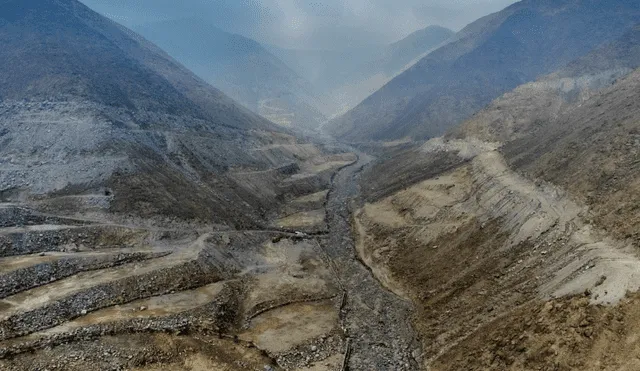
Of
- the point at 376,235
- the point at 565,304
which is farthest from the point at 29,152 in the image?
the point at 565,304

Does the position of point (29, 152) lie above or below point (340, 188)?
above

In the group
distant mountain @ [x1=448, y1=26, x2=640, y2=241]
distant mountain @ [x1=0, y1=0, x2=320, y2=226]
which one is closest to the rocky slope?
distant mountain @ [x1=448, y1=26, x2=640, y2=241]

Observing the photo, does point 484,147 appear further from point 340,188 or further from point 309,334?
point 309,334

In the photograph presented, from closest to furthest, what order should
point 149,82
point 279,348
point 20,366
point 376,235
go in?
point 20,366
point 279,348
point 376,235
point 149,82

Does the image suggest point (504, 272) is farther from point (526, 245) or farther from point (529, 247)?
point (526, 245)

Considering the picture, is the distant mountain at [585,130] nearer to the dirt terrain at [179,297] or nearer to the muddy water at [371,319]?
the muddy water at [371,319]

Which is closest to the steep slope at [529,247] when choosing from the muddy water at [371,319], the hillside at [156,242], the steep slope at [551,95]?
the muddy water at [371,319]
